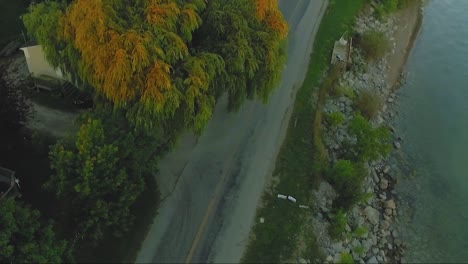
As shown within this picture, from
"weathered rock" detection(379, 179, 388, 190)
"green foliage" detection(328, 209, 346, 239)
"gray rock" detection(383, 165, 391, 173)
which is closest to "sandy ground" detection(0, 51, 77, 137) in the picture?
"green foliage" detection(328, 209, 346, 239)

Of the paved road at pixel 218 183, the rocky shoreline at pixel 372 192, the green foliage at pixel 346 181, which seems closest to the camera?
the paved road at pixel 218 183

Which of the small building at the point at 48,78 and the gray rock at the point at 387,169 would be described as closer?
the small building at the point at 48,78

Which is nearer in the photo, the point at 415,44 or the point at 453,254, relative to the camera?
the point at 453,254

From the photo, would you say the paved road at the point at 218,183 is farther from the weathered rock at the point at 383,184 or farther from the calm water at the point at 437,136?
the calm water at the point at 437,136

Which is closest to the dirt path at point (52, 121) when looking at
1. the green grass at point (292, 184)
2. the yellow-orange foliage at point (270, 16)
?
the green grass at point (292, 184)

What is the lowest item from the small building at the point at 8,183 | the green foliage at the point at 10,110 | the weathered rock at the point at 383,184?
the weathered rock at the point at 383,184

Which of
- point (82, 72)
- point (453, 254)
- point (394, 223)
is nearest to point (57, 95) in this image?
point (82, 72)

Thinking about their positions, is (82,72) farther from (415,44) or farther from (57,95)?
(415,44)

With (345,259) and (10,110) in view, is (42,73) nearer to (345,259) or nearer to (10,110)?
(10,110)
